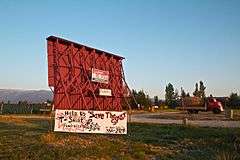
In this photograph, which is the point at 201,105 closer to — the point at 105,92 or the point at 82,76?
the point at 105,92

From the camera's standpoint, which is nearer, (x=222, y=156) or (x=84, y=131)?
(x=222, y=156)

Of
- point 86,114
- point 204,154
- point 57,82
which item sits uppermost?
point 57,82

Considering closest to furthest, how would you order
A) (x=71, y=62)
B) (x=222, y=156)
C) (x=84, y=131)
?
1. (x=222, y=156)
2. (x=84, y=131)
3. (x=71, y=62)

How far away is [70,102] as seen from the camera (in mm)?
29812

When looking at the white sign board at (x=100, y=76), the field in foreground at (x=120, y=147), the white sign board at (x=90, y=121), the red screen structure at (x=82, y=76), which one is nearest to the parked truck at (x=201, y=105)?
the red screen structure at (x=82, y=76)

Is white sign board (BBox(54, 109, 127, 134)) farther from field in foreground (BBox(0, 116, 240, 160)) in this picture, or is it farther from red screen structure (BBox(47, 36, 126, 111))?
red screen structure (BBox(47, 36, 126, 111))

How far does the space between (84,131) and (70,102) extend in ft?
37.5

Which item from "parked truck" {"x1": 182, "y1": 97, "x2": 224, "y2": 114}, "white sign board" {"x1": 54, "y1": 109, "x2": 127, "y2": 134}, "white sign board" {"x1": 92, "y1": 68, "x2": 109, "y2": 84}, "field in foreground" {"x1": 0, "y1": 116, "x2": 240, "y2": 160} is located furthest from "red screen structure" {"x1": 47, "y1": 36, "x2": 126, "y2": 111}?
"parked truck" {"x1": 182, "y1": 97, "x2": 224, "y2": 114}

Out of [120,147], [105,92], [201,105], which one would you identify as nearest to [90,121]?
[120,147]

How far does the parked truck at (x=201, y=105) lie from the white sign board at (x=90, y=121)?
32.5 m

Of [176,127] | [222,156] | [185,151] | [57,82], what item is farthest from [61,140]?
[57,82]

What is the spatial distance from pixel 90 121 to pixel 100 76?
640 inches

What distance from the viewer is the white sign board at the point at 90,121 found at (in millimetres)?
18422

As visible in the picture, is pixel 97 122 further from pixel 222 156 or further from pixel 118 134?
pixel 222 156
